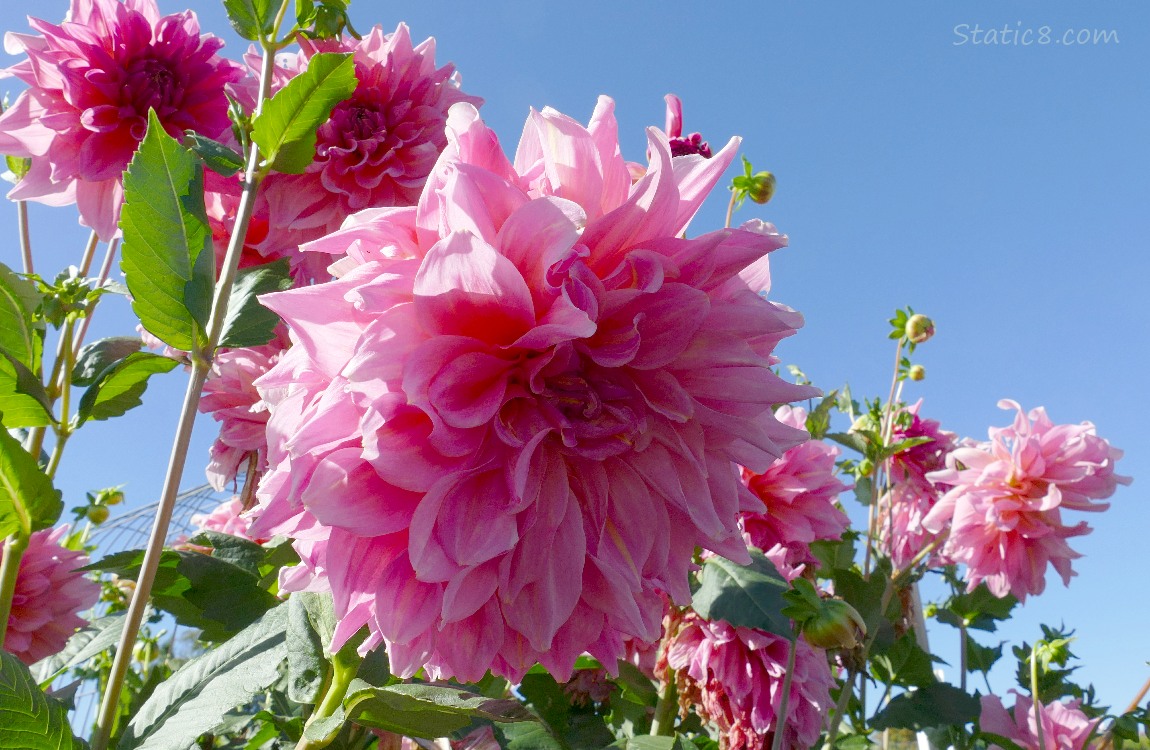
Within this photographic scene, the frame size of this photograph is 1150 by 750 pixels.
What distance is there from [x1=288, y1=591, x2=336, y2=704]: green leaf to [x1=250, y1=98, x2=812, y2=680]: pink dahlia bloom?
0.09 m

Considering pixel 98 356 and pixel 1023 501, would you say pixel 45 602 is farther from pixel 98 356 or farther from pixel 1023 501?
pixel 1023 501

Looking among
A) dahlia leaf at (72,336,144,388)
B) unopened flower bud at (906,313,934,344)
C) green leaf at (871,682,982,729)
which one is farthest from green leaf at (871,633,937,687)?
dahlia leaf at (72,336,144,388)

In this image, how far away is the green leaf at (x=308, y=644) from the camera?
721mm

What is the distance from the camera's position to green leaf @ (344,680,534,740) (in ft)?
1.98

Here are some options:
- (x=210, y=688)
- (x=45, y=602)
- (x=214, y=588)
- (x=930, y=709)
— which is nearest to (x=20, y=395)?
(x=214, y=588)

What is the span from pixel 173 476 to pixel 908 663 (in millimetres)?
1652

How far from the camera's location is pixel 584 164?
65 cm

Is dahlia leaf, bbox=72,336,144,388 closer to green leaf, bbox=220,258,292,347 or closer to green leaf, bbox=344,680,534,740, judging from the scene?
green leaf, bbox=220,258,292,347

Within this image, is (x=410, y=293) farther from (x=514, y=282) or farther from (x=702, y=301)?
(x=702, y=301)

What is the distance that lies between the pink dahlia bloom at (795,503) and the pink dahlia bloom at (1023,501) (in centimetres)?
66

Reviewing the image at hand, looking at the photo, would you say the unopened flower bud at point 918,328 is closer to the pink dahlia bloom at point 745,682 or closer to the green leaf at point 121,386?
the pink dahlia bloom at point 745,682

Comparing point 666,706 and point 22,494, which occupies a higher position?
point 22,494

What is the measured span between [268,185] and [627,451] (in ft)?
2.16

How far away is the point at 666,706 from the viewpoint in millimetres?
1530
